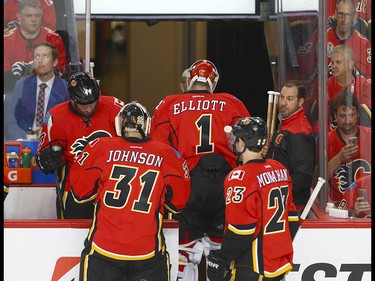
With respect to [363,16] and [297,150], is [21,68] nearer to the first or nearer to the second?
[297,150]

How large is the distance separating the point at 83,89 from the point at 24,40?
46.1 inches

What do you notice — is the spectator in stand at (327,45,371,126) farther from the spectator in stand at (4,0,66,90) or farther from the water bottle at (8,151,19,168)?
the water bottle at (8,151,19,168)

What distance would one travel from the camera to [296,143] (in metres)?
7.30

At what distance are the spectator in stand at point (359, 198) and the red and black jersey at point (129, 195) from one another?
139cm

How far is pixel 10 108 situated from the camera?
8250mm

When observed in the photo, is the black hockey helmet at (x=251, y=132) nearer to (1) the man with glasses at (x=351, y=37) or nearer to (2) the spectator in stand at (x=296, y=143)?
(2) the spectator in stand at (x=296, y=143)

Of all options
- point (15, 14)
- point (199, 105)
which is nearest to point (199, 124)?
point (199, 105)

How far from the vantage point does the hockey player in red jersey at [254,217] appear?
247 inches

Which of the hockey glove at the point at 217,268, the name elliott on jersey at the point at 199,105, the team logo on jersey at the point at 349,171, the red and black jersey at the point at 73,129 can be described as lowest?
the hockey glove at the point at 217,268

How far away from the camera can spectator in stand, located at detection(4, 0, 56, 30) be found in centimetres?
825

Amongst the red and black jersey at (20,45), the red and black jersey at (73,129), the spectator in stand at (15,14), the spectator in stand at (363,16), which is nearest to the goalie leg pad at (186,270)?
the red and black jersey at (73,129)

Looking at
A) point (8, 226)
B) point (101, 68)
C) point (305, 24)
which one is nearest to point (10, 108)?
point (8, 226)

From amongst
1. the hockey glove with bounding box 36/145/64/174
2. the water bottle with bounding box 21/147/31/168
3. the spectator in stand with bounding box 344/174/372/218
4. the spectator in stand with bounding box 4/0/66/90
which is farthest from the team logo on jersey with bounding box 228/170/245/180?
the spectator in stand with bounding box 4/0/66/90

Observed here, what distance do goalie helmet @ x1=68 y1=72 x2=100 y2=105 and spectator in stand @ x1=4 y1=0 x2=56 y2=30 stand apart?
1.12 metres
